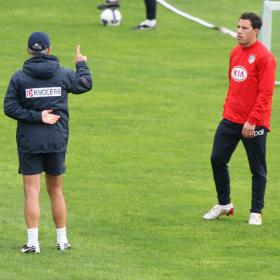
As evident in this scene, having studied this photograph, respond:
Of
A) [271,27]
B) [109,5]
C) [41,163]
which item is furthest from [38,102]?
[109,5]

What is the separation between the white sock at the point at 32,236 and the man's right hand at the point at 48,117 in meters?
1.06

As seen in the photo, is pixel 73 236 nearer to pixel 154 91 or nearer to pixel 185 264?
pixel 185 264

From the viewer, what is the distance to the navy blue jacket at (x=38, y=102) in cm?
1147

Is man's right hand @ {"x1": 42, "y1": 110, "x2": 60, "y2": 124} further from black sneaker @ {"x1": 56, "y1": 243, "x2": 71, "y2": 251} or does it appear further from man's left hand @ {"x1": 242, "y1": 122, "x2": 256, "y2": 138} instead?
man's left hand @ {"x1": 242, "y1": 122, "x2": 256, "y2": 138}

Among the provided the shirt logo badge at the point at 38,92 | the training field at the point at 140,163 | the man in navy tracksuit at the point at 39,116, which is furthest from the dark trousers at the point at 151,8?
the shirt logo badge at the point at 38,92

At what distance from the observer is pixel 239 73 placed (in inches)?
516

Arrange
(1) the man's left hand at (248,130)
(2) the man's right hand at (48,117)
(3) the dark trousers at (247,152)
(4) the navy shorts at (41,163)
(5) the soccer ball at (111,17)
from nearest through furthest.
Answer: (2) the man's right hand at (48,117) < (4) the navy shorts at (41,163) < (1) the man's left hand at (248,130) < (3) the dark trousers at (247,152) < (5) the soccer ball at (111,17)

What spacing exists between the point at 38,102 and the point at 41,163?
1.98 ft

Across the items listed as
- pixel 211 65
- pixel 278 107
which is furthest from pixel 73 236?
pixel 211 65

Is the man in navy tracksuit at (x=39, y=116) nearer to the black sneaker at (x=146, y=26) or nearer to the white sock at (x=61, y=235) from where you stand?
the white sock at (x=61, y=235)

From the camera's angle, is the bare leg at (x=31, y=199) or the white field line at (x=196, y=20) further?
the white field line at (x=196, y=20)

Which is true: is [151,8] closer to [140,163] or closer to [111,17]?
[111,17]

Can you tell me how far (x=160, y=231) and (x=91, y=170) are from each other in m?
3.38

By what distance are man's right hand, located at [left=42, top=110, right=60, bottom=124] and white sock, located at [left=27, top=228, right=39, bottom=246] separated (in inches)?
41.9
